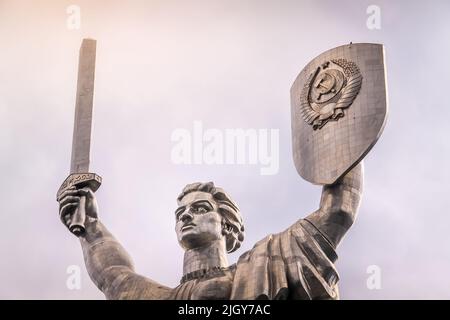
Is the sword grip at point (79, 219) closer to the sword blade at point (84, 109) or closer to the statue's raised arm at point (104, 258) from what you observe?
the statue's raised arm at point (104, 258)

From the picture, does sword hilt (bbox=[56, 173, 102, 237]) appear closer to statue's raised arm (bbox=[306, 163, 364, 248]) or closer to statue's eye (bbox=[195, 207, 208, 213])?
statue's eye (bbox=[195, 207, 208, 213])

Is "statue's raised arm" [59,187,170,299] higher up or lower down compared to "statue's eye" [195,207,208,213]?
lower down

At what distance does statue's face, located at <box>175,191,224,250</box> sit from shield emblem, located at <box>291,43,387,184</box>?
1670 mm

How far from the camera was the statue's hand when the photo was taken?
25.4 m

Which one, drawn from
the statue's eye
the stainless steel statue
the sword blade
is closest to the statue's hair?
the stainless steel statue

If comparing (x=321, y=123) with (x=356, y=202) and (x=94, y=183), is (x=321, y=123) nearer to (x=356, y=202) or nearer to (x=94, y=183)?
(x=356, y=202)

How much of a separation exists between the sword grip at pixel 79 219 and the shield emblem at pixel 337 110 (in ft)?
12.5

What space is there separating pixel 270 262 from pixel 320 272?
814mm

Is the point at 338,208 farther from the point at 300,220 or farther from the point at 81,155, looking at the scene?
the point at 81,155

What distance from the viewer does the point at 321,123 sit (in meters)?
24.7

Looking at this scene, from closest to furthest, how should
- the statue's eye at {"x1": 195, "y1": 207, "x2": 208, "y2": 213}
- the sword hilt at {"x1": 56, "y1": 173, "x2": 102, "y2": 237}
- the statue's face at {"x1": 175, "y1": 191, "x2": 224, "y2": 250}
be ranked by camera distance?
the statue's face at {"x1": 175, "y1": 191, "x2": 224, "y2": 250} → the statue's eye at {"x1": 195, "y1": 207, "x2": 208, "y2": 213} → the sword hilt at {"x1": 56, "y1": 173, "x2": 102, "y2": 237}

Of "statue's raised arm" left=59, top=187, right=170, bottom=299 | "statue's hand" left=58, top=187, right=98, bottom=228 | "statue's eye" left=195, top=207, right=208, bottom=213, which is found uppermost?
"statue's hand" left=58, top=187, right=98, bottom=228
